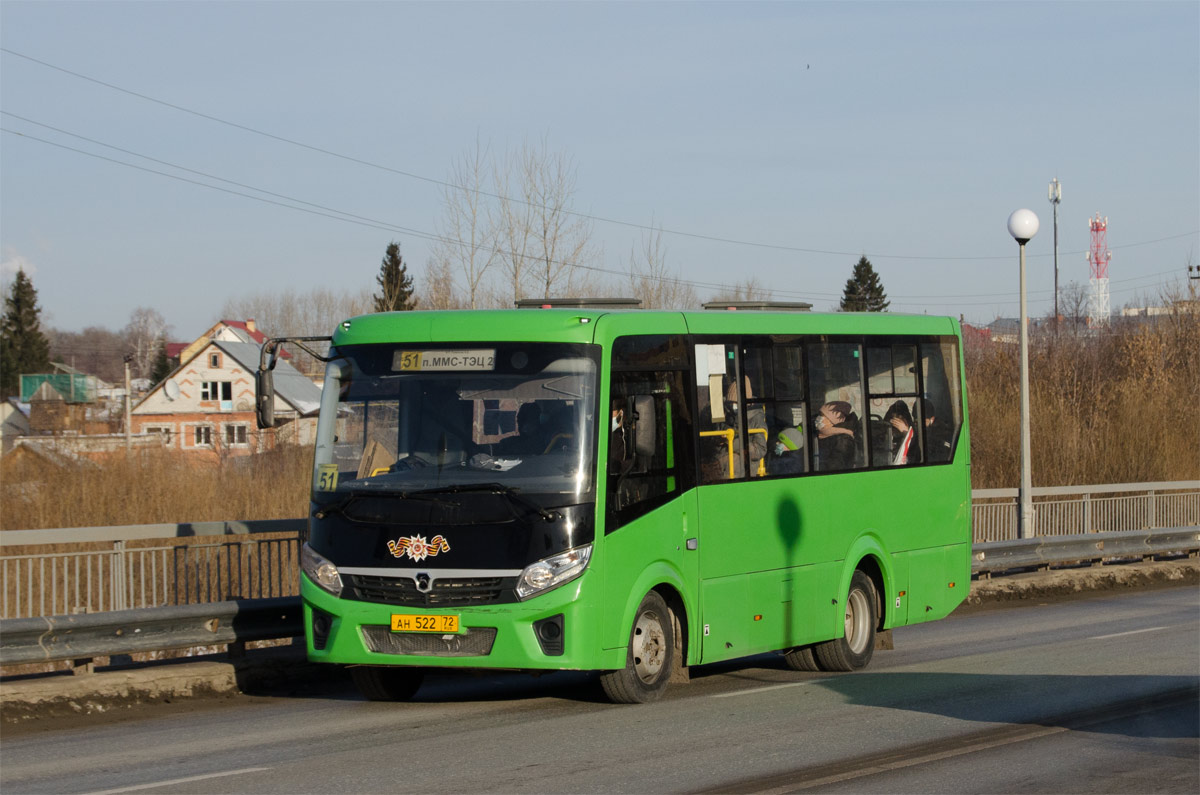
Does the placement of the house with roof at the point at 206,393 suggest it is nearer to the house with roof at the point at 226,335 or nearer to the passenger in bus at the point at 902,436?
the house with roof at the point at 226,335

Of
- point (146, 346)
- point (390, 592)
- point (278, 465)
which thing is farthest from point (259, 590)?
point (146, 346)

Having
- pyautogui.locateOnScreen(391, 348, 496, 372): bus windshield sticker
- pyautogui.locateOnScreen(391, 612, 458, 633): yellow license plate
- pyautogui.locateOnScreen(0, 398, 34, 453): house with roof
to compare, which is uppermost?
pyautogui.locateOnScreen(0, 398, 34, 453): house with roof

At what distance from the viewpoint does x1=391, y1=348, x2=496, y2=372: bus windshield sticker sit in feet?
33.1

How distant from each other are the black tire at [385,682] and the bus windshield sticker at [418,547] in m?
1.28

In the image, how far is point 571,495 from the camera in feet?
31.6

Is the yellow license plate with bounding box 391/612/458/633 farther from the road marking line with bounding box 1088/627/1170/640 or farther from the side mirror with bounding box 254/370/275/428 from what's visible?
the road marking line with bounding box 1088/627/1170/640

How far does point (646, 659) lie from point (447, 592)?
1667 mm

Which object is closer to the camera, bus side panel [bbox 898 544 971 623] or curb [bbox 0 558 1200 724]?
curb [bbox 0 558 1200 724]

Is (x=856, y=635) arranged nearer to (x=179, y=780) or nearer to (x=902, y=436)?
(x=902, y=436)

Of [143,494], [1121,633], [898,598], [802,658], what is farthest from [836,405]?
[143,494]

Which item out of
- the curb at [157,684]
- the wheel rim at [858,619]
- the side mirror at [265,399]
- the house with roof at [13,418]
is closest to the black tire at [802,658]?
the wheel rim at [858,619]

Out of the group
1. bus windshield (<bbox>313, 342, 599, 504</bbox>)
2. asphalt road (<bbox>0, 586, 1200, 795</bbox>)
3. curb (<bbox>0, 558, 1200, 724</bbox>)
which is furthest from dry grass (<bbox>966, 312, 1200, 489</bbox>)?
bus windshield (<bbox>313, 342, 599, 504</bbox>)

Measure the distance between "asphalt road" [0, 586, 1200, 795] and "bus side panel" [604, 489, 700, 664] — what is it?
619mm

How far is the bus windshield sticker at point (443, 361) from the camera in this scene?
397 inches
